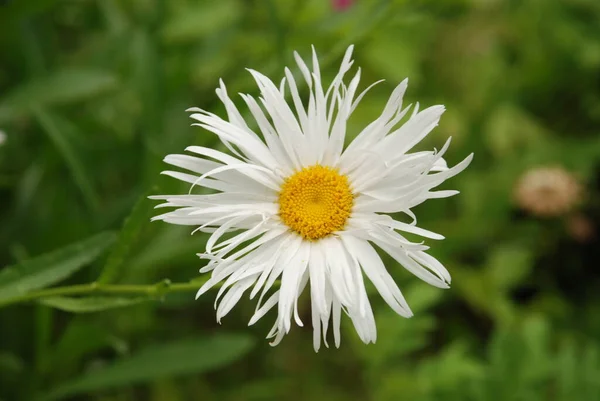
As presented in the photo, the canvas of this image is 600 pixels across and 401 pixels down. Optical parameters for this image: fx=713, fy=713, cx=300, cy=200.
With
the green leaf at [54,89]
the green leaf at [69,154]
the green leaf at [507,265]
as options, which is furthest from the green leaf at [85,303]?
the green leaf at [507,265]

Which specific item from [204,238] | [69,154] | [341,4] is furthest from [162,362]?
[341,4]

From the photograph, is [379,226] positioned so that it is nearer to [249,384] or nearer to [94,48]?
[249,384]

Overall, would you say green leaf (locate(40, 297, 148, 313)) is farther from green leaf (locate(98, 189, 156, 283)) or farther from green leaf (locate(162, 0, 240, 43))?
green leaf (locate(162, 0, 240, 43))

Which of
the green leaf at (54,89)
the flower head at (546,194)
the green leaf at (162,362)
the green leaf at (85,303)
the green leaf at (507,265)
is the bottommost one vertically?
the green leaf at (85,303)

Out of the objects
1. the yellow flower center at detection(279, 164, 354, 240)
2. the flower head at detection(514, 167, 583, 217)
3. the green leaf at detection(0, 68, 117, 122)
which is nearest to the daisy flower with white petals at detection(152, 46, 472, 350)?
the yellow flower center at detection(279, 164, 354, 240)

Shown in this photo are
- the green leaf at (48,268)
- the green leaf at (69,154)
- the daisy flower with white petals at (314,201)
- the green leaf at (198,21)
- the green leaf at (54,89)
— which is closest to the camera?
the daisy flower with white petals at (314,201)

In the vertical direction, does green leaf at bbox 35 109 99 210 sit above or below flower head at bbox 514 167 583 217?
below

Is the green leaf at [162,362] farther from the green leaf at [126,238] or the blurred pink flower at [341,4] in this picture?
the blurred pink flower at [341,4]
